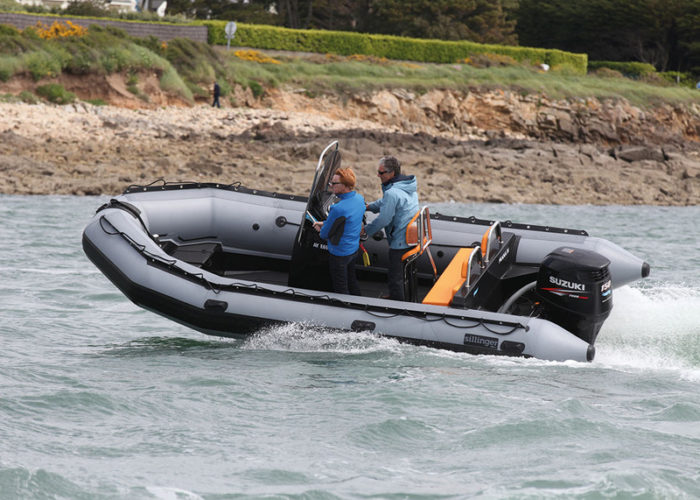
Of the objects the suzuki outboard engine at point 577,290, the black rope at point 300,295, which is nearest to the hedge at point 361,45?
the black rope at point 300,295

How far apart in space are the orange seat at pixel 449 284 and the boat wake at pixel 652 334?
110 cm

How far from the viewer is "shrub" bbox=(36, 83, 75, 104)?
2158 cm

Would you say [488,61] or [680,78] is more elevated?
[488,61]

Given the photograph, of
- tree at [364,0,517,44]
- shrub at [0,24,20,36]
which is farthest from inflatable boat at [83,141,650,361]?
tree at [364,0,517,44]

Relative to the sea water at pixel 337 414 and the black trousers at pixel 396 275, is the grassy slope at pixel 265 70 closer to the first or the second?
the sea water at pixel 337 414

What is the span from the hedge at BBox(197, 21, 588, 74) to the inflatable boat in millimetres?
23374

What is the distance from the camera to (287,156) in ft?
66.1

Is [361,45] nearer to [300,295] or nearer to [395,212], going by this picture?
[395,212]

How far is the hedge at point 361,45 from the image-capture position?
3131 cm

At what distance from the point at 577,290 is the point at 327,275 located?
A: 1814 mm

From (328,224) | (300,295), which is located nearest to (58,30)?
(328,224)

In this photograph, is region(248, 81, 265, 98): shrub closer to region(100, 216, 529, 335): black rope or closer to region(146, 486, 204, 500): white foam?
region(100, 216, 529, 335): black rope

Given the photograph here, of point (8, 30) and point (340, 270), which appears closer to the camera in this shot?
point (340, 270)

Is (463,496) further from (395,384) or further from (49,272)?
(49,272)
